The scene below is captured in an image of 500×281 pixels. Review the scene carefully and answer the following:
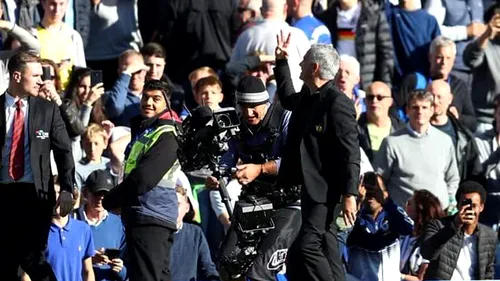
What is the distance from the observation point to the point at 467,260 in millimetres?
15711

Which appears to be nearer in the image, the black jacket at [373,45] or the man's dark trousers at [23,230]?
the man's dark trousers at [23,230]

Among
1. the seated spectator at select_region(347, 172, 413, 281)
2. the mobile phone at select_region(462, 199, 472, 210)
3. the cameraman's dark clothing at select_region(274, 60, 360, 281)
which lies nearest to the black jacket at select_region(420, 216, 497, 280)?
the mobile phone at select_region(462, 199, 472, 210)

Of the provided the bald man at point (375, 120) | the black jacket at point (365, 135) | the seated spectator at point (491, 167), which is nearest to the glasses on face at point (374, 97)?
→ the bald man at point (375, 120)

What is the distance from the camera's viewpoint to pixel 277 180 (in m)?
13.3

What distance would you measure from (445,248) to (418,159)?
1.86 m

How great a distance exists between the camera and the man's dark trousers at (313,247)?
41.8 feet

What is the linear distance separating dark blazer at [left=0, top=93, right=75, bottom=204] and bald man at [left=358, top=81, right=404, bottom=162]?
4.32 meters

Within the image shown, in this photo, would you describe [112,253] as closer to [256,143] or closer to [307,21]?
[256,143]

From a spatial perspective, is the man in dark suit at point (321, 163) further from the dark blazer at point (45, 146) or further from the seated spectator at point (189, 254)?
the seated spectator at point (189, 254)

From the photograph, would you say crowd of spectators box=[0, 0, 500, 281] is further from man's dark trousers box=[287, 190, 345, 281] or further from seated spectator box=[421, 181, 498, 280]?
man's dark trousers box=[287, 190, 345, 281]

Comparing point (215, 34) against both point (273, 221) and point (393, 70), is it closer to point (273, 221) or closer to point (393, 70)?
point (393, 70)

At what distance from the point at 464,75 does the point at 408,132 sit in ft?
7.58

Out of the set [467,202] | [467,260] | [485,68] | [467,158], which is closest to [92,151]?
[467,202]

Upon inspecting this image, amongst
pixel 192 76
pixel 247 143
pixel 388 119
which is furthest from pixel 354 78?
pixel 247 143
